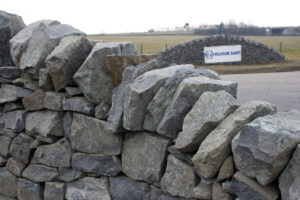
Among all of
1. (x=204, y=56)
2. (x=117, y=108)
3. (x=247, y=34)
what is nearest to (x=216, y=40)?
(x=204, y=56)

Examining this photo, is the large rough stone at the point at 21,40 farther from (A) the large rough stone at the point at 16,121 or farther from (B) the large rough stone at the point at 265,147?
(B) the large rough stone at the point at 265,147

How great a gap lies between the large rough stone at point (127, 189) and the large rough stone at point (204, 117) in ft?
2.76

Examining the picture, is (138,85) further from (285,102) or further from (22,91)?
(285,102)

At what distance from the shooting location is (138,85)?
3086 millimetres

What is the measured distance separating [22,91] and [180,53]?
63.1ft

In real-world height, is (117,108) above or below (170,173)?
above

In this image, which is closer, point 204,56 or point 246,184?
point 246,184

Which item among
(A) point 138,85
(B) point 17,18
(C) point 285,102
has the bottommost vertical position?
(C) point 285,102

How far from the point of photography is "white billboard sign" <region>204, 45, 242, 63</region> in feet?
74.4

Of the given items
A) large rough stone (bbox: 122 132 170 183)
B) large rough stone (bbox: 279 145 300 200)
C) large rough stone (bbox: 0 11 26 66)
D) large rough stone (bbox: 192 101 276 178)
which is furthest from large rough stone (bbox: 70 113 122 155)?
large rough stone (bbox: 0 11 26 66)

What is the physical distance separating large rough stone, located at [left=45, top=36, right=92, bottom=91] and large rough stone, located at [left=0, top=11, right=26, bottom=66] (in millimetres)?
1465

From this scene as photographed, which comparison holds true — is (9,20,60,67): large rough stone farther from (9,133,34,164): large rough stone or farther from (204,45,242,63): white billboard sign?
(204,45,242,63): white billboard sign

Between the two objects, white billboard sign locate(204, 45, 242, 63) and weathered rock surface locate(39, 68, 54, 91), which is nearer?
weathered rock surface locate(39, 68, 54, 91)

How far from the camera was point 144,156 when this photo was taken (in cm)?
319
